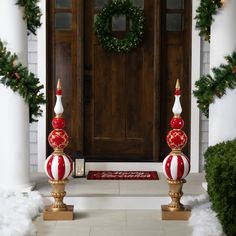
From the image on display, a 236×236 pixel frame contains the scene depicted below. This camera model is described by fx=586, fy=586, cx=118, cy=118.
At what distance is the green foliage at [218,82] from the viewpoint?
18.9 ft

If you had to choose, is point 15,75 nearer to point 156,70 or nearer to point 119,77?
point 119,77

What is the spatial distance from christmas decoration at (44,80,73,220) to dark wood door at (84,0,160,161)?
195 centimetres

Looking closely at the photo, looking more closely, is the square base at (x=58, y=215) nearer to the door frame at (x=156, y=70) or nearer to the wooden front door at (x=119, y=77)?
the door frame at (x=156, y=70)

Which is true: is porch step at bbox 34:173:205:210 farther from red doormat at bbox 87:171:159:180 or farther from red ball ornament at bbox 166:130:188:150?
red ball ornament at bbox 166:130:188:150

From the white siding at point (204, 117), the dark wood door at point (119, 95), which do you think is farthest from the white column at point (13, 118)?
the white siding at point (204, 117)

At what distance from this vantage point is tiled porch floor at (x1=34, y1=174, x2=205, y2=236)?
4988 mm

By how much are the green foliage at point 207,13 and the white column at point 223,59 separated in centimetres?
6

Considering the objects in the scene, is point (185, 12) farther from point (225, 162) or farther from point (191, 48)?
point (225, 162)

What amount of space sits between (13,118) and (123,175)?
1.59 m

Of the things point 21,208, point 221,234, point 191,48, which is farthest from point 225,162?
point 191,48

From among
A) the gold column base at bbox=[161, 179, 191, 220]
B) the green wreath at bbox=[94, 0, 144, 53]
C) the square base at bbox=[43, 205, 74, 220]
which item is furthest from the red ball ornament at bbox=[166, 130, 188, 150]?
the green wreath at bbox=[94, 0, 144, 53]

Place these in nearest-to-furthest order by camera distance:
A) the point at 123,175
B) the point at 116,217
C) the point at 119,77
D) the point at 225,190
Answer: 1. the point at 225,190
2. the point at 116,217
3. the point at 123,175
4. the point at 119,77

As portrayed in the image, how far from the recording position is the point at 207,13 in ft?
19.2

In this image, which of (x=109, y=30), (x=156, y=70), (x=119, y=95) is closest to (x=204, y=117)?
(x=156, y=70)
